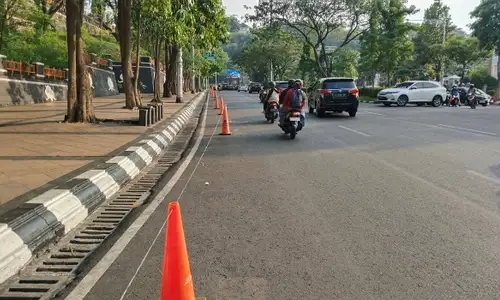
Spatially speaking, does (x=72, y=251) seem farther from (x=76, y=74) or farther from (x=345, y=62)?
(x=345, y=62)

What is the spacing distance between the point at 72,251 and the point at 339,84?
1691 cm

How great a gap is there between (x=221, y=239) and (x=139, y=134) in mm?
8122

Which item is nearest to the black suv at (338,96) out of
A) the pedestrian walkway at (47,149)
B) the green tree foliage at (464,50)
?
the pedestrian walkway at (47,149)

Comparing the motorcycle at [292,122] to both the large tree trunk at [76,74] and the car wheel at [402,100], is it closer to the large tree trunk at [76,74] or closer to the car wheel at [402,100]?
the large tree trunk at [76,74]

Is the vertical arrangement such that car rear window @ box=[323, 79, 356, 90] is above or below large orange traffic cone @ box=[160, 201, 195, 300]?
above

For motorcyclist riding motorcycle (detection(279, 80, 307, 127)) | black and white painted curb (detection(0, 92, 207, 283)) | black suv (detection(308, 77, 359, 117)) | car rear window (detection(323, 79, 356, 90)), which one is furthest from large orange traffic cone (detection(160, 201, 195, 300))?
car rear window (detection(323, 79, 356, 90))

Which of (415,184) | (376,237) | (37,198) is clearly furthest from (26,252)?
(415,184)

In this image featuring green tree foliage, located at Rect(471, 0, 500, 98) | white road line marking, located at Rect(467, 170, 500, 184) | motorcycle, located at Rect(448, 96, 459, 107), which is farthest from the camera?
green tree foliage, located at Rect(471, 0, 500, 98)

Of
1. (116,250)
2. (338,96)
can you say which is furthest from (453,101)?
(116,250)

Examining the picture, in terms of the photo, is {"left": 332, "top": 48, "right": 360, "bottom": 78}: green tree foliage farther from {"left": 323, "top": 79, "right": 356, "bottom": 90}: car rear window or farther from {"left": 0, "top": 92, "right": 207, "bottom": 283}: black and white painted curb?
{"left": 0, "top": 92, "right": 207, "bottom": 283}: black and white painted curb

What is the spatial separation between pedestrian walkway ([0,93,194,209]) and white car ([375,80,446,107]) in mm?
19505

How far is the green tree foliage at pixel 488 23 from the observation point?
37.5 meters

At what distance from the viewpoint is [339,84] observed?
65.6 feet

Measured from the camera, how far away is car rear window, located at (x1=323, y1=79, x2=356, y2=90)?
19938mm
